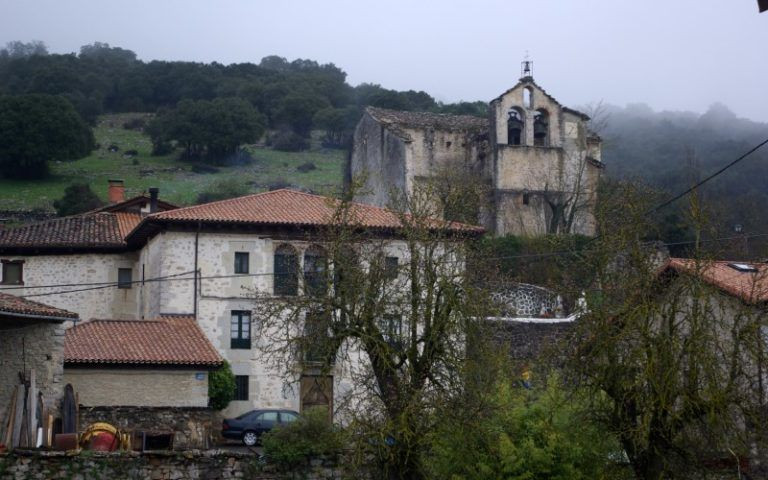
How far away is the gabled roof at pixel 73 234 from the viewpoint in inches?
1694

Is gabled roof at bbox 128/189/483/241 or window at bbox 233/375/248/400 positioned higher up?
gabled roof at bbox 128/189/483/241

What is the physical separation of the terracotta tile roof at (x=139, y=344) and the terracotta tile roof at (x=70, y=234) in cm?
942

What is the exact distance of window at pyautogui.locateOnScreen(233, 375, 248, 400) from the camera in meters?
37.1

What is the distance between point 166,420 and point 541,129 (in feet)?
109

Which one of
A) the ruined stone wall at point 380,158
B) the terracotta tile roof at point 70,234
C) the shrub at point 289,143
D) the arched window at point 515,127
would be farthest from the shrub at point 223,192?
the shrub at point 289,143

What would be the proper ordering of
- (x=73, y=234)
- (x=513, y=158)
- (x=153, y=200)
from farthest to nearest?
(x=513, y=158), (x=153, y=200), (x=73, y=234)

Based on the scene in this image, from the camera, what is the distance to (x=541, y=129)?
59281mm

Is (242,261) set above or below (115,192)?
below

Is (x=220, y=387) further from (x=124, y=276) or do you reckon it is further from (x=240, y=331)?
(x=124, y=276)

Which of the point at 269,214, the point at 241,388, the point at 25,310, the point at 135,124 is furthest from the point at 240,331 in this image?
the point at 135,124

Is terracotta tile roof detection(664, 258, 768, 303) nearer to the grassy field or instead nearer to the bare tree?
the bare tree

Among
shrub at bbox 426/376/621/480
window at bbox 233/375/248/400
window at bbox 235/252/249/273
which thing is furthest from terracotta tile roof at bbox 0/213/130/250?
shrub at bbox 426/376/621/480

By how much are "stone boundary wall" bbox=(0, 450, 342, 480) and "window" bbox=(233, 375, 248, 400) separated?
1317cm

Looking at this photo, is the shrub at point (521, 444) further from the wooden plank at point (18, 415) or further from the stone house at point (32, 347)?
the stone house at point (32, 347)
